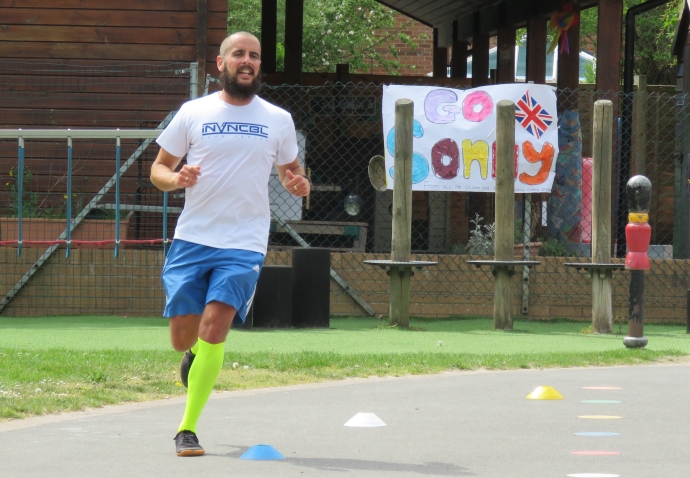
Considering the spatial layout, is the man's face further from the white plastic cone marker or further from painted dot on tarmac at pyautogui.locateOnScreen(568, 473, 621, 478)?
painted dot on tarmac at pyautogui.locateOnScreen(568, 473, 621, 478)

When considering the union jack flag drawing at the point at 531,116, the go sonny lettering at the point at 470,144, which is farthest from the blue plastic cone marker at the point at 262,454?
the union jack flag drawing at the point at 531,116

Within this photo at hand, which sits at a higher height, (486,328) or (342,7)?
(342,7)

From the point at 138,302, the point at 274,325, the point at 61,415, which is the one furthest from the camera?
the point at 138,302

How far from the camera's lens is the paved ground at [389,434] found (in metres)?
4.84

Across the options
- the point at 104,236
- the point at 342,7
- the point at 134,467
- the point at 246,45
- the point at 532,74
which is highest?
the point at 342,7

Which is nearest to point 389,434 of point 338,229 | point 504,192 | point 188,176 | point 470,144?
point 188,176

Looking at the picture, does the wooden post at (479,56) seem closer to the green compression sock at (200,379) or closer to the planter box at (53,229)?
the planter box at (53,229)

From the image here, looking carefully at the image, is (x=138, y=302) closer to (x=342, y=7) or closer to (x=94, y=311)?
(x=94, y=311)

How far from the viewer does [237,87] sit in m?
5.50

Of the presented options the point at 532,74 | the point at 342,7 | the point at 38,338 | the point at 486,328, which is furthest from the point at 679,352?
the point at 342,7

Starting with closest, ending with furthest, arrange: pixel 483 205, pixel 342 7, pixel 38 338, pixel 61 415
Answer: pixel 61 415 < pixel 38 338 < pixel 483 205 < pixel 342 7

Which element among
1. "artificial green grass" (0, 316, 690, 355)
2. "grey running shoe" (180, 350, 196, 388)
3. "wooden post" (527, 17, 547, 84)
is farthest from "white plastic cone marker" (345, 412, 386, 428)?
"wooden post" (527, 17, 547, 84)

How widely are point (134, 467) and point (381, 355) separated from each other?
12.9 ft

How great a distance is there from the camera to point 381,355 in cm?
859
